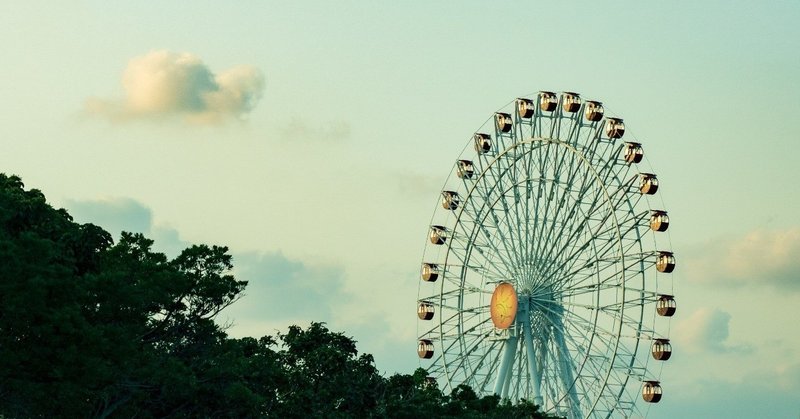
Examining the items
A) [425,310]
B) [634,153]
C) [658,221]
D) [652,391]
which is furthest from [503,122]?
[652,391]

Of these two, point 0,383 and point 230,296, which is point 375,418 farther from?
point 0,383

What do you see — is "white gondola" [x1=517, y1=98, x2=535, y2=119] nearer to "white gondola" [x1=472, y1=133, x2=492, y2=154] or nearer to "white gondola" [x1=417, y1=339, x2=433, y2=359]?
"white gondola" [x1=472, y1=133, x2=492, y2=154]

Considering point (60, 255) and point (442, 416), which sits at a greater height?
point (442, 416)

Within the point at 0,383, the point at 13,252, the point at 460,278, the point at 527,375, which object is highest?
the point at 460,278

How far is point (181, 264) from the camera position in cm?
4888

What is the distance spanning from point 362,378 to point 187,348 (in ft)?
51.8

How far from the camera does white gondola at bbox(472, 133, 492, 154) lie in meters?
76.7

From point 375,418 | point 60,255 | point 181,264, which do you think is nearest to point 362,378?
point 375,418

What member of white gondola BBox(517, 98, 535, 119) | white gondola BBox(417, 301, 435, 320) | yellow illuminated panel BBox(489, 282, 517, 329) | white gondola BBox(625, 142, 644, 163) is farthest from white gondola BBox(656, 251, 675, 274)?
white gondola BBox(417, 301, 435, 320)

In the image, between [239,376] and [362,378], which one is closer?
[239,376]

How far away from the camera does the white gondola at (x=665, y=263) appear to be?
6625cm

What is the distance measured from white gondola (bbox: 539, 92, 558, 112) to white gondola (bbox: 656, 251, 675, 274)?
1058 centimetres

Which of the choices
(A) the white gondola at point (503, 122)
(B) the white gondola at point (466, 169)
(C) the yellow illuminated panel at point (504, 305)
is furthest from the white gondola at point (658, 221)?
(B) the white gondola at point (466, 169)

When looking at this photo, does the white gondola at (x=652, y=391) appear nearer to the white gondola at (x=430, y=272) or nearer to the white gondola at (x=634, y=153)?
the white gondola at (x=634, y=153)
